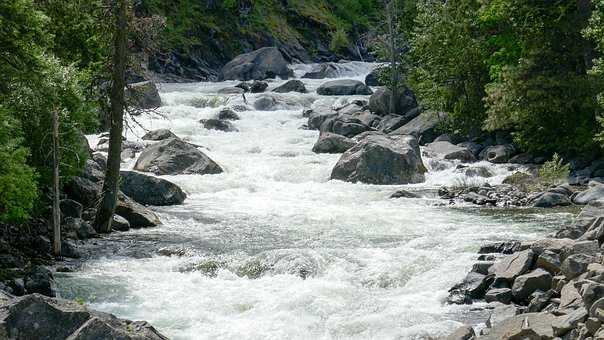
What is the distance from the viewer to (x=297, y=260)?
16766 mm

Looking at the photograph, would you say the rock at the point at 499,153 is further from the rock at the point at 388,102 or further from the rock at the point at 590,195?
the rock at the point at 388,102

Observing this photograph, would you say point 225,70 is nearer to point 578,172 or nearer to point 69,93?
point 578,172

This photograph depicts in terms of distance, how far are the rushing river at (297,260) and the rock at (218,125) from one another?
1035 cm

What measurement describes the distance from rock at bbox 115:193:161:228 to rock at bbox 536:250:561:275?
1245 centimetres

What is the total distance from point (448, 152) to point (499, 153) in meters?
2.47

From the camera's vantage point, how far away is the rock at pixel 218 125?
136 feet

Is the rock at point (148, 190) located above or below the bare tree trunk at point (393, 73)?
below

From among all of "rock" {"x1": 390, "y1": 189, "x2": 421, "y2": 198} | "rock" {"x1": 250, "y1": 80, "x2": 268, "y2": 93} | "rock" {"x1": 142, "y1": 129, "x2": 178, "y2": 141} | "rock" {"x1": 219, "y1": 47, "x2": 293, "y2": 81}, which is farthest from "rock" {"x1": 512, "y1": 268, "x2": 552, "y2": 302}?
"rock" {"x1": 219, "y1": 47, "x2": 293, "y2": 81}

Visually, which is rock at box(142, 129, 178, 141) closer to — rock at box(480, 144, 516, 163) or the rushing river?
Result: the rushing river

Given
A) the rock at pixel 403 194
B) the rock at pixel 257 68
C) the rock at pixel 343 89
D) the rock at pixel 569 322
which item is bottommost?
the rock at pixel 403 194

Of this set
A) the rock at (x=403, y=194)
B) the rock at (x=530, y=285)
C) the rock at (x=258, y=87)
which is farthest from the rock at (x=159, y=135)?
the rock at (x=530, y=285)

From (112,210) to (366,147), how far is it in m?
12.9

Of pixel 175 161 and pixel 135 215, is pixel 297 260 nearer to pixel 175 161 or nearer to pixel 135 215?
pixel 135 215

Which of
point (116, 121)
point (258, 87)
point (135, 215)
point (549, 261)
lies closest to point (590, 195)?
point (549, 261)
